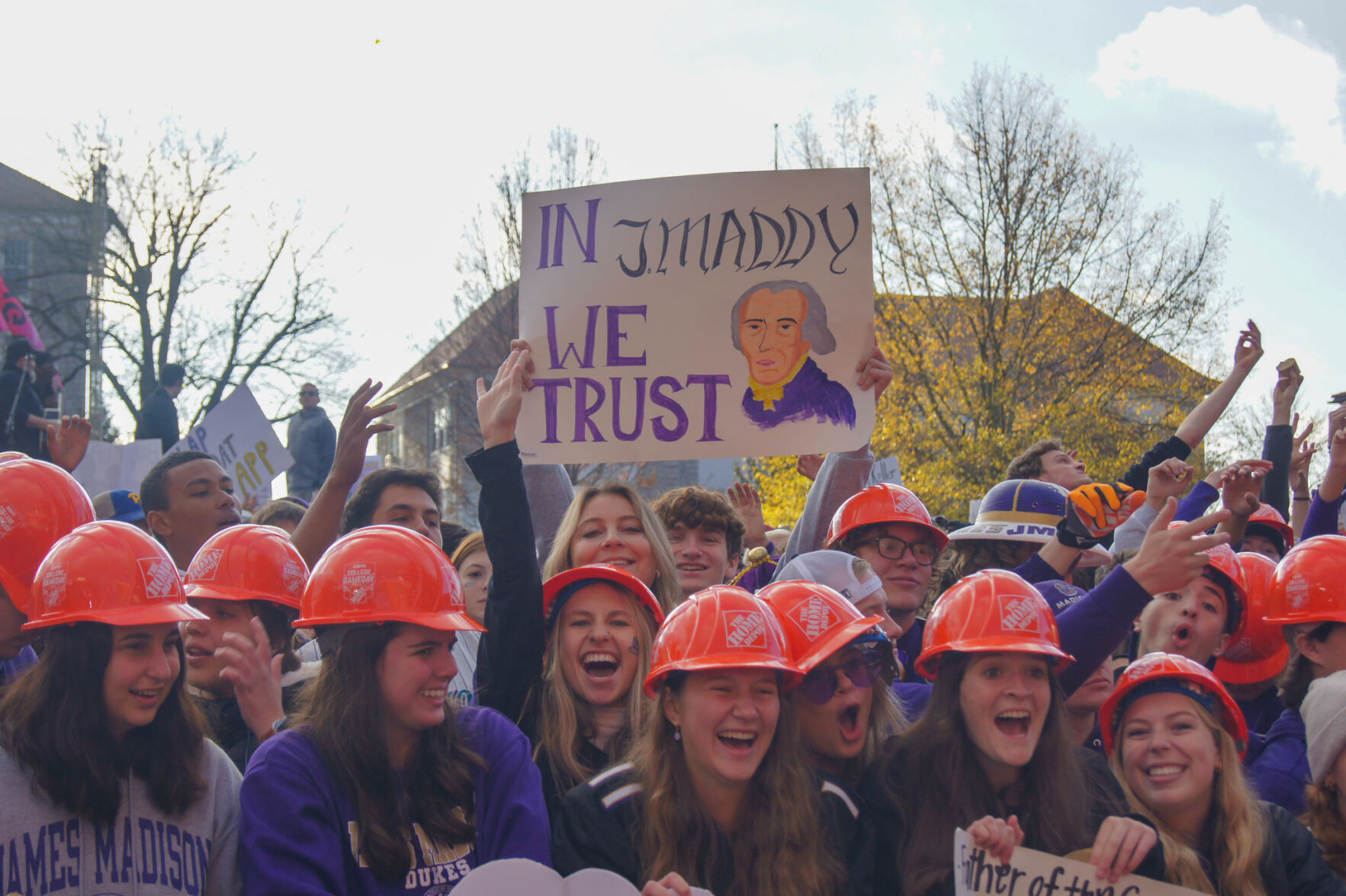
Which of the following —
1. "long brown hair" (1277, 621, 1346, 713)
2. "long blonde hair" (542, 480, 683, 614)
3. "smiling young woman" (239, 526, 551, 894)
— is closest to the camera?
"smiling young woman" (239, 526, 551, 894)

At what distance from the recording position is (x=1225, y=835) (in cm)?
333

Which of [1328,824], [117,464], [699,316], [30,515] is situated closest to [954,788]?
[1328,824]

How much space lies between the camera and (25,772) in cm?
285

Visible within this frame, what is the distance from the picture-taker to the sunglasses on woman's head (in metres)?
3.59

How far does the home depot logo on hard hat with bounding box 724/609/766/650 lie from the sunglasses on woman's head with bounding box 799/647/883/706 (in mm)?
389

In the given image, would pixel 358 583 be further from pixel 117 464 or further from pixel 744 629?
pixel 117 464

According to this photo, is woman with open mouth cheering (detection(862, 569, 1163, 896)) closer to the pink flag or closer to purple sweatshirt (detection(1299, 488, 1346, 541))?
purple sweatshirt (detection(1299, 488, 1346, 541))

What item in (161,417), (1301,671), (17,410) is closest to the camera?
(1301,671)

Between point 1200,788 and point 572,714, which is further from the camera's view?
point 572,714

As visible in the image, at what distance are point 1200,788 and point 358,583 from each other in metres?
2.53

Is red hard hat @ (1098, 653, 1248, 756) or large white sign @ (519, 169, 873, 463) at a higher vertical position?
large white sign @ (519, 169, 873, 463)

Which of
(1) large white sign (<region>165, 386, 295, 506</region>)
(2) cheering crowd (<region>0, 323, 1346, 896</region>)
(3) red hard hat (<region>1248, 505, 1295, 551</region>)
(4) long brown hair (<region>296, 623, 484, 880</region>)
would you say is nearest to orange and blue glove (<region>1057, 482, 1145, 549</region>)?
(2) cheering crowd (<region>0, 323, 1346, 896</region>)

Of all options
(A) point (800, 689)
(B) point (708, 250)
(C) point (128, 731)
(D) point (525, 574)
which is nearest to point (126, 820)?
(C) point (128, 731)

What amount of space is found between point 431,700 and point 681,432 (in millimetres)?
2061
